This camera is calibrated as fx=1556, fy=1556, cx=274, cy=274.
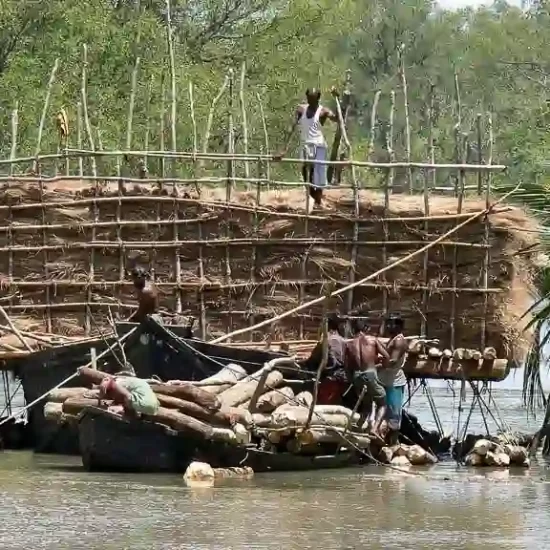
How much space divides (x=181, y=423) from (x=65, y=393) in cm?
195

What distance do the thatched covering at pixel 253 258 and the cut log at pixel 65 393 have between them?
2374 mm

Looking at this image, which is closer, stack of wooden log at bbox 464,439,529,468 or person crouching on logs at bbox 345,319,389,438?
person crouching on logs at bbox 345,319,389,438

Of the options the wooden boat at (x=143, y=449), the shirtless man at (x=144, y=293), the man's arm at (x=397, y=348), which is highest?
the shirtless man at (x=144, y=293)

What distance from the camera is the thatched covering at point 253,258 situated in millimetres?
18188

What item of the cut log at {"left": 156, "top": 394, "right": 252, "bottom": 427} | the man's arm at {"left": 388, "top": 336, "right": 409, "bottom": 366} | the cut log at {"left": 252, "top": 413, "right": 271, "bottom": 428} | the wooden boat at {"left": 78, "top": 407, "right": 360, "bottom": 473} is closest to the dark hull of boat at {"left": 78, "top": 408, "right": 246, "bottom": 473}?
the wooden boat at {"left": 78, "top": 407, "right": 360, "bottom": 473}

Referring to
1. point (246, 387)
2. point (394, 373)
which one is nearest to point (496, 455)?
point (394, 373)

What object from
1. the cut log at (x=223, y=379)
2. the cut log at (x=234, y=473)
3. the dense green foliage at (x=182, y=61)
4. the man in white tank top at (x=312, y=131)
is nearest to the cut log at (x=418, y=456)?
the cut log at (x=223, y=379)

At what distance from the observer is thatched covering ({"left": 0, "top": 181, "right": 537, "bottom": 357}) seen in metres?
18.2

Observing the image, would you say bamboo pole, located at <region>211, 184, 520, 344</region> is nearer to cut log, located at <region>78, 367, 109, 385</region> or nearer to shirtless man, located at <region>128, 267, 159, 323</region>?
shirtless man, located at <region>128, 267, 159, 323</region>

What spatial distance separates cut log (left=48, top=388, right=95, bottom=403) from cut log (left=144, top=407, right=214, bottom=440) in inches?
54.4

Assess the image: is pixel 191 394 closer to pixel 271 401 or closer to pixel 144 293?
pixel 271 401

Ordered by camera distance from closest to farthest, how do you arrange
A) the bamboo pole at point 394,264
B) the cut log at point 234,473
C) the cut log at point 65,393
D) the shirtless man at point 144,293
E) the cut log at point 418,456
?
the cut log at point 234,473, the cut log at point 65,393, the shirtless man at point 144,293, the cut log at point 418,456, the bamboo pole at point 394,264

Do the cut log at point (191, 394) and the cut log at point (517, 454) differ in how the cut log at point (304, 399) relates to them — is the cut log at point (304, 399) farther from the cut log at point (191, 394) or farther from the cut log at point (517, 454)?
the cut log at point (517, 454)

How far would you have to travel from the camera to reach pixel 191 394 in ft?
49.8
